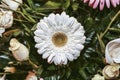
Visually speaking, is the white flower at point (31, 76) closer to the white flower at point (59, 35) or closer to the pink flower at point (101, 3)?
the white flower at point (59, 35)

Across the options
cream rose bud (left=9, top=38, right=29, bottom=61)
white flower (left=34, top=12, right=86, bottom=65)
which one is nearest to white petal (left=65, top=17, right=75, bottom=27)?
white flower (left=34, top=12, right=86, bottom=65)

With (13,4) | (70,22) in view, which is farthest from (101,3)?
(13,4)

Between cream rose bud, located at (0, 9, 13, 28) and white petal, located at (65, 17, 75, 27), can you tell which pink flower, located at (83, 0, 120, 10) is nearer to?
white petal, located at (65, 17, 75, 27)

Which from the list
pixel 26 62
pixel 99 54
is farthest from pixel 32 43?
pixel 99 54

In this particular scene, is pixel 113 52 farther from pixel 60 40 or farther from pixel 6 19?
pixel 6 19

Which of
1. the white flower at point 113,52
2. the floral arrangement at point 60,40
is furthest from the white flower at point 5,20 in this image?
the white flower at point 113,52
